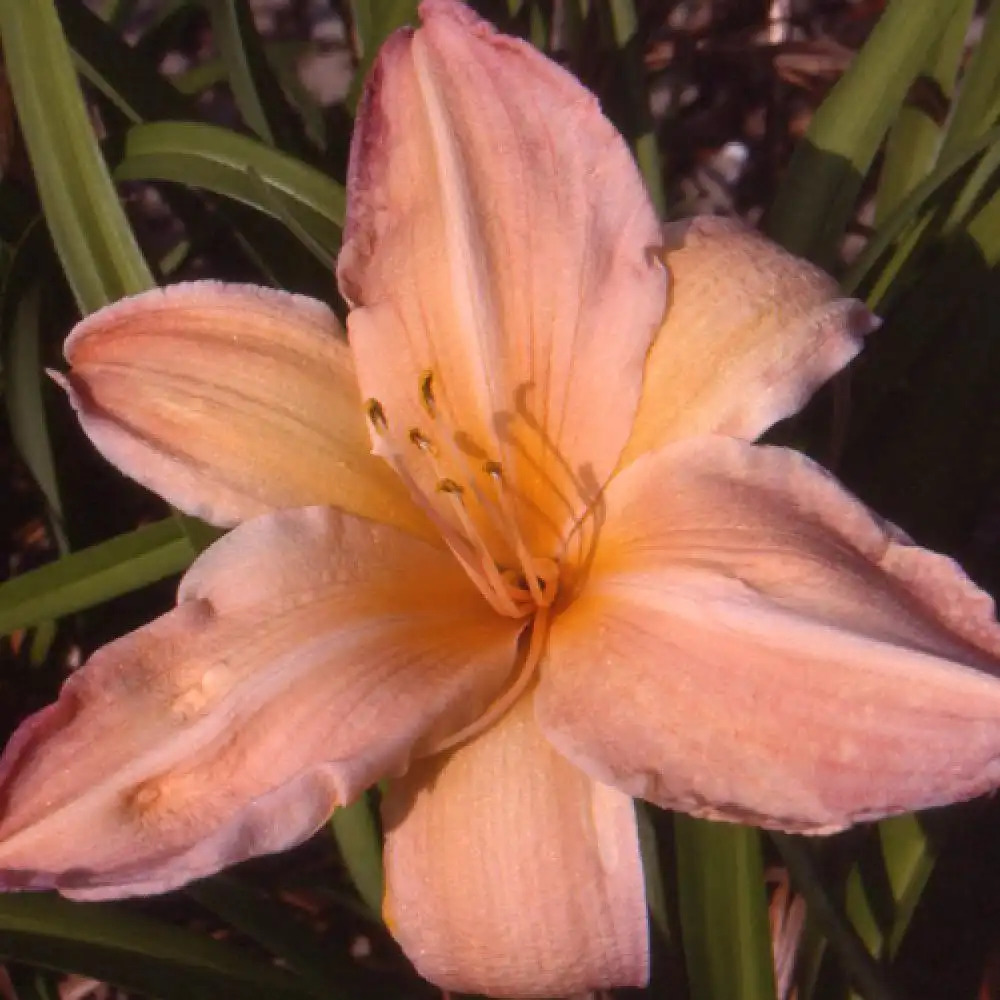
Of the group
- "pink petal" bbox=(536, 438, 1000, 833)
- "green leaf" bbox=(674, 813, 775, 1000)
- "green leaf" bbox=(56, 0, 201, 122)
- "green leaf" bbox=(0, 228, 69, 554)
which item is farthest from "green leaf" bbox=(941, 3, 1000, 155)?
"green leaf" bbox=(0, 228, 69, 554)

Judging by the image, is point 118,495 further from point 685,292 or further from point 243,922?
point 685,292

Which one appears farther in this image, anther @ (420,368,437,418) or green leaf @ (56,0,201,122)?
green leaf @ (56,0,201,122)

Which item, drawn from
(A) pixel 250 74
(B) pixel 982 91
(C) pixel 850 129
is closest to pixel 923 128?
(B) pixel 982 91

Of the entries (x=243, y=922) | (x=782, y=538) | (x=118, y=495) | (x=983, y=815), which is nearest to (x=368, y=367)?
(x=782, y=538)

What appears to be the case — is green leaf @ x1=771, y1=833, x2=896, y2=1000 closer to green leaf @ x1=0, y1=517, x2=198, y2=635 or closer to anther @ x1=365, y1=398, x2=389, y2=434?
anther @ x1=365, y1=398, x2=389, y2=434

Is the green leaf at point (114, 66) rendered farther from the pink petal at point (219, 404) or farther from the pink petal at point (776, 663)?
the pink petal at point (776, 663)

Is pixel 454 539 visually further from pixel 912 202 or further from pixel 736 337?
pixel 912 202

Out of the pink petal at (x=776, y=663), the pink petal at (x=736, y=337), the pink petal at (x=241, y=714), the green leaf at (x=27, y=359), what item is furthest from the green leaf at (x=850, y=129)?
the green leaf at (x=27, y=359)
